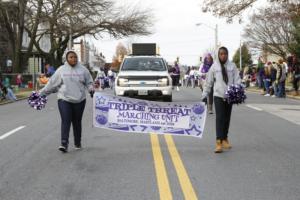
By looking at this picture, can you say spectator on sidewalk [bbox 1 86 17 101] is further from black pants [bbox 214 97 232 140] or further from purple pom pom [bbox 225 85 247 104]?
purple pom pom [bbox 225 85 247 104]

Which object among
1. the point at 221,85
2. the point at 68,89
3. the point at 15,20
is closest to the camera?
the point at 221,85

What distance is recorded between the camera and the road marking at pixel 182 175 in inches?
252

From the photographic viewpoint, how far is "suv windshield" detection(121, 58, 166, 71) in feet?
63.1

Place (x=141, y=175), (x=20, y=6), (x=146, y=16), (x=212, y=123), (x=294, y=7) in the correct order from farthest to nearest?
(x=146, y=16) < (x=20, y=6) < (x=294, y=7) < (x=212, y=123) < (x=141, y=175)

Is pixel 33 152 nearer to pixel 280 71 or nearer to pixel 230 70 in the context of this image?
pixel 230 70

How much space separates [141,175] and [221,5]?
2260 cm

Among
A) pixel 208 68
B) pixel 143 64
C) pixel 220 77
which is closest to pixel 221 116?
pixel 220 77

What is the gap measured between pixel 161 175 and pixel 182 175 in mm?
282

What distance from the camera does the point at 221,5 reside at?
28953 millimetres

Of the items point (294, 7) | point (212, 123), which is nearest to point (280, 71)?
point (294, 7)

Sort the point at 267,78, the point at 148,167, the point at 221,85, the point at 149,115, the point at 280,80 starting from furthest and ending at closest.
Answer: the point at 267,78 < the point at 280,80 < the point at 149,115 < the point at 221,85 < the point at 148,167

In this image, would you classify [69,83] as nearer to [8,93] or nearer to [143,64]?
[143,64]

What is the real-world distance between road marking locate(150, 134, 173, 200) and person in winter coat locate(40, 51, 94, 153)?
4.97ft

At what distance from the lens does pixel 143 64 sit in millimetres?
19312
